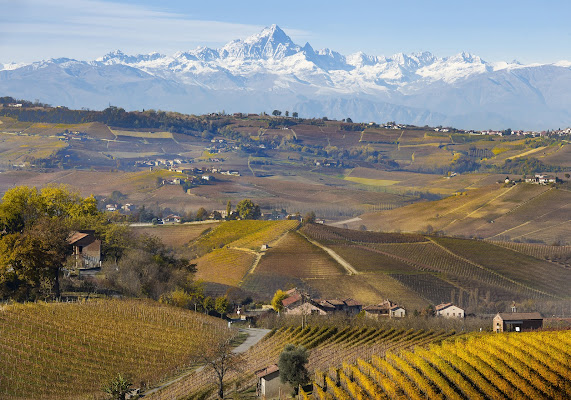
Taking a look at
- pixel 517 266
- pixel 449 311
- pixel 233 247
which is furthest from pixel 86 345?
pixel 517 266

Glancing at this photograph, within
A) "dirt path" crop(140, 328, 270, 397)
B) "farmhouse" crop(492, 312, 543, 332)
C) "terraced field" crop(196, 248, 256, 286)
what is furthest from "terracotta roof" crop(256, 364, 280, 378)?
"terraced field" crop(196, 248, 256, 286)

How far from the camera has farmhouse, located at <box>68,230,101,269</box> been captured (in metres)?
64.3

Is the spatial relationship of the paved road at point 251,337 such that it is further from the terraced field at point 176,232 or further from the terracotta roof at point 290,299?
the terraced field at point 176,232

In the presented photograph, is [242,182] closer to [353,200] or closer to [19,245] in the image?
[353,200]

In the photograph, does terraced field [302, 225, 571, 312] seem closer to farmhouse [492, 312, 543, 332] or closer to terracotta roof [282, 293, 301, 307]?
terracotta roof [282, 293, 301, 307]

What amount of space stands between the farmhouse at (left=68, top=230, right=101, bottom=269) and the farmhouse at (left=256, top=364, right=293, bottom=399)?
27258 millimetres

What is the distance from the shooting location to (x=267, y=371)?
40844 mm

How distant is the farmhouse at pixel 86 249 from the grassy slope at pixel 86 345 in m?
11.0

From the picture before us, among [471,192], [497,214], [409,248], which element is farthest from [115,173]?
[409,248]

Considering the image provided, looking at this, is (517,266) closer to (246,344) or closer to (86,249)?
(86,249)

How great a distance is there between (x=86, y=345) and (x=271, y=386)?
10.5 m

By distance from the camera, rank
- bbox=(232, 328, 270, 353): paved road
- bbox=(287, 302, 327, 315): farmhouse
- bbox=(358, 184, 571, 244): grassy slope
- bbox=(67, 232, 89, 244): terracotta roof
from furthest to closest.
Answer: bbox=(358, 184, 571, 244): grassy slope, bbox=(287, 302, 327, 315): farmhouse, bbox=(67, 232, 89, 244): terracotta roof, bbox=(232, 328, 270, 353): paved road

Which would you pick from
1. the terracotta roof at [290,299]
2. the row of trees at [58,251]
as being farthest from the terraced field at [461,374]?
the terracotta roof at [290,299]

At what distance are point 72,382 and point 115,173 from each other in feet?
519
